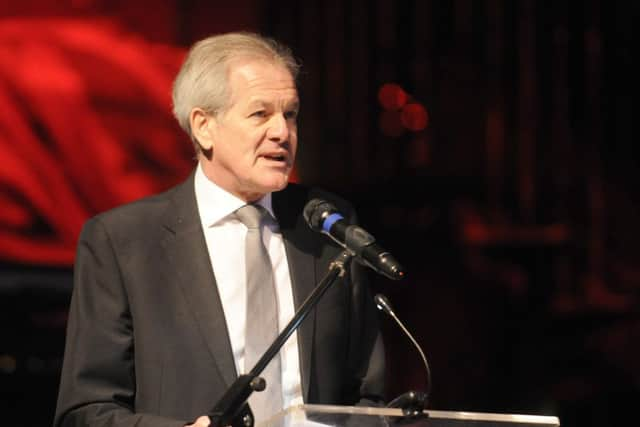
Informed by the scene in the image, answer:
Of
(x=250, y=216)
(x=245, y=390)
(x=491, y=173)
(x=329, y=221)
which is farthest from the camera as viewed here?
(x=491, y=173)

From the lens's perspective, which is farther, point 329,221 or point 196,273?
point 196,273

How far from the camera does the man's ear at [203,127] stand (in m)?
2.31

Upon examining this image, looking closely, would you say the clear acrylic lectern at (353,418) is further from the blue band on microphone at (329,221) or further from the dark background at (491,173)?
the dark background at (491,173)

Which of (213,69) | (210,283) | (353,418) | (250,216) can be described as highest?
(213,69)

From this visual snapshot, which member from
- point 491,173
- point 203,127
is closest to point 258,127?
point 203,127

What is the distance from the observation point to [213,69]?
229cm

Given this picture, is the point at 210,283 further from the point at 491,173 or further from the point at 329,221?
the point at 491,173

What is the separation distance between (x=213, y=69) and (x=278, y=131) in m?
0.23

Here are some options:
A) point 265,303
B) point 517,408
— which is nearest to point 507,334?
point 517,408

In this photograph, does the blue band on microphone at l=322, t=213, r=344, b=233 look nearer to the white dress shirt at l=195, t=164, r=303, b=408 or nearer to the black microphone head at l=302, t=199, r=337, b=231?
the black microphone head at l=302, t=199, r=337, b=231

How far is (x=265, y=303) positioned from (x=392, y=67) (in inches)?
99.1

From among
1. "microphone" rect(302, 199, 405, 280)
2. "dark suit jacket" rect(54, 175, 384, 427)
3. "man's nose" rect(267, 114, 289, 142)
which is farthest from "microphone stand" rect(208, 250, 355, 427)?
"man's nose" rect(267, 114, 289, 142)

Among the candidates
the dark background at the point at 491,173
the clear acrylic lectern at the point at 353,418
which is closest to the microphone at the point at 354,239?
the clear acrylic lectern at the point at 353,418

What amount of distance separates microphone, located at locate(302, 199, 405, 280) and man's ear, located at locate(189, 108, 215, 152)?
0.46 m
